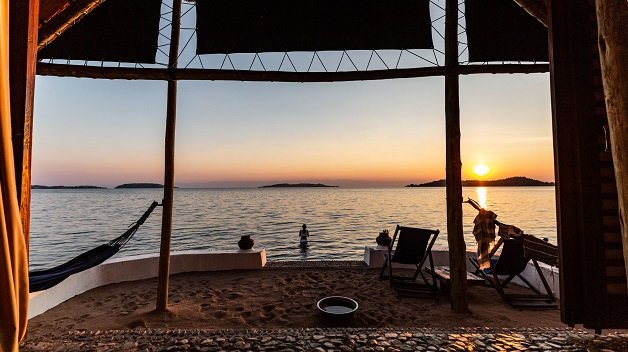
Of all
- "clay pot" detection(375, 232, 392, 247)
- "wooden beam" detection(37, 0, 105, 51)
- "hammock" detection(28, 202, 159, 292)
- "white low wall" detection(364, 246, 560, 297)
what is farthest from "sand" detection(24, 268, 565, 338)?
"wooden beam" detection(37, 0, 105, 51)

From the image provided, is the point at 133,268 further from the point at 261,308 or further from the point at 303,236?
the point at 303,236

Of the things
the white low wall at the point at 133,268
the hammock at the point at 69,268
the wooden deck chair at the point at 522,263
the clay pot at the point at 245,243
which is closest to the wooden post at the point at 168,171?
the hammock at the point at 69,268

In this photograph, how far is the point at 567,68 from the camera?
293cm

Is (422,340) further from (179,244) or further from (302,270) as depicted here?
(179,244)

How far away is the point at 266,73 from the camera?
16.0 feet

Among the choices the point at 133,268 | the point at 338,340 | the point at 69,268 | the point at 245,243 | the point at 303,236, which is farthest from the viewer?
the point at 303,236

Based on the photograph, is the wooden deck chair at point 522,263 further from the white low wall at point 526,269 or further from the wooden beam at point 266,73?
the wooden beam at point 266,73

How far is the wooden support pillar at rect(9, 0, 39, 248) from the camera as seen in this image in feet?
7.48

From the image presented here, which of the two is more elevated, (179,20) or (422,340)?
(179,20)

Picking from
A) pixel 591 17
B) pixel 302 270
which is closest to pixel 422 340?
pixel 591 17

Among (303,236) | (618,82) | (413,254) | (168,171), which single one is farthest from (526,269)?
(303,236)

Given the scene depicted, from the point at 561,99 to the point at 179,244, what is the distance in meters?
21.6

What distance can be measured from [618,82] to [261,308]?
4.73 meters

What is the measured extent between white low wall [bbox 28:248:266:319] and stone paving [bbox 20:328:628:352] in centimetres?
185
